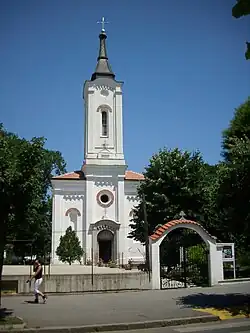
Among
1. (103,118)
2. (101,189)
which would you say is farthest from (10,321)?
(103,118)

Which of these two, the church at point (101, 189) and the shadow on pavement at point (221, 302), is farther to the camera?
the church at point (101, 189)

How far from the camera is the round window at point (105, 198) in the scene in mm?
45822

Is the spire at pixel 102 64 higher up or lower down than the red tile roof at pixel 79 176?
higher up

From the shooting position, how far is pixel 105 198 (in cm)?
4647

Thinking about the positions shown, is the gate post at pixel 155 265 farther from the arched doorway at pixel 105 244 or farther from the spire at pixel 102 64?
the spire at pixel 102 64

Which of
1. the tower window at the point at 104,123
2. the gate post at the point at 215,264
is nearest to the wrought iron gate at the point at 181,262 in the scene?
the gate post at the point at 215,264

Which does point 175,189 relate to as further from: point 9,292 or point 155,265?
point 9,292

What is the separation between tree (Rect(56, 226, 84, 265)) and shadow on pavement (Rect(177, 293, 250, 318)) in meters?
25.0

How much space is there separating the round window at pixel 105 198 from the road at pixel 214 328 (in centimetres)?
3517

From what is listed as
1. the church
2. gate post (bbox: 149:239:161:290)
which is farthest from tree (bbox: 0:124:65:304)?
the church

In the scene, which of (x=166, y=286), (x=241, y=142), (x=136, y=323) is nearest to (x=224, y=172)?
(x=241, y=142)

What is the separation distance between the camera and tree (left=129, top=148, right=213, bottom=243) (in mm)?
27859

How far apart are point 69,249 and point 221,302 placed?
27491mm

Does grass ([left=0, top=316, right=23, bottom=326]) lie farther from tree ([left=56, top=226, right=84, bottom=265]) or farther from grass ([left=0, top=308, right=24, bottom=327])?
tree ([left=56, top=226, right=84, bottom=265])
